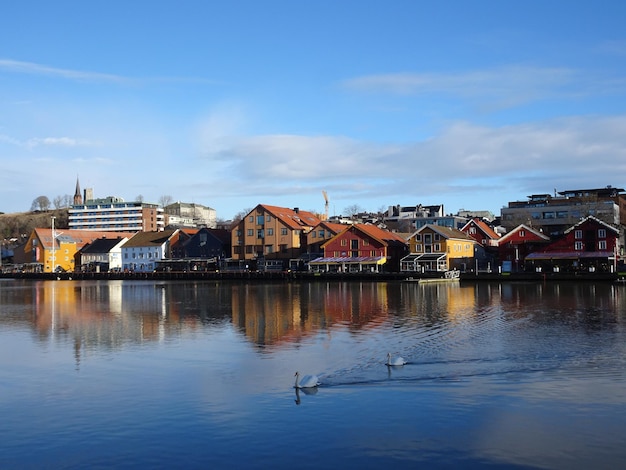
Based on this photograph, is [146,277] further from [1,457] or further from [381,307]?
[1,457]

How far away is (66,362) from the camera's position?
2339 centimetres

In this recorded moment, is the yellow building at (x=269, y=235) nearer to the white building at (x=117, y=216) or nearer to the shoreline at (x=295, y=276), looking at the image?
the shoreline at (x=295, y=276)

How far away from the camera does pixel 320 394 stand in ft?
57.9

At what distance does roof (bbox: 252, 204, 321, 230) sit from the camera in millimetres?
90906

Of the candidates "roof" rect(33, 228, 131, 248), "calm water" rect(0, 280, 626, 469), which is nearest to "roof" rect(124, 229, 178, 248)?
"roof" rect(33, 228, 131, 248)

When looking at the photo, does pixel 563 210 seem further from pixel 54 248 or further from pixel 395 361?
pixel 395 361

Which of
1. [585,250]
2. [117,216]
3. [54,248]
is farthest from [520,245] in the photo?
[117,216]

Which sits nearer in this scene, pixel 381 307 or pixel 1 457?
pixel 1 457

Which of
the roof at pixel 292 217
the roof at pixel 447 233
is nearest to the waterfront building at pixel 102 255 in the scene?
the roof at pixel 292 217

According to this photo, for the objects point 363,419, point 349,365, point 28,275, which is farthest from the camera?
point 28,275

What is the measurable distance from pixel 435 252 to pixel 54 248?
7096cm

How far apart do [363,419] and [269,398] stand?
10.1ft

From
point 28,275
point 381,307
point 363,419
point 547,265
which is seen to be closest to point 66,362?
point 363,419

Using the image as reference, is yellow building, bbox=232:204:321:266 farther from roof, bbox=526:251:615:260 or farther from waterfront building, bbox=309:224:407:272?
roof, bbox=526:251:615:260
